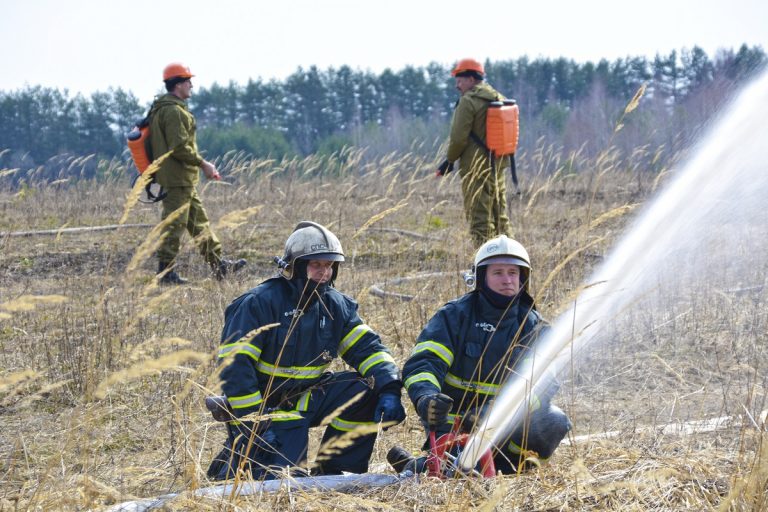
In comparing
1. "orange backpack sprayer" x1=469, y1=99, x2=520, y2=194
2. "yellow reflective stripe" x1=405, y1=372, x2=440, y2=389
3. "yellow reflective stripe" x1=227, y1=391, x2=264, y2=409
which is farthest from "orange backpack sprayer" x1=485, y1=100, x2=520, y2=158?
"yellow reflective stripe" x1=227, y1=391, x2=264, y2=409

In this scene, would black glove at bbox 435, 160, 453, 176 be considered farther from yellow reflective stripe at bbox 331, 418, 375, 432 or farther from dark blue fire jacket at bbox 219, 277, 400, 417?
yellow reflective stripe at bbox 331, 418, 375, 432

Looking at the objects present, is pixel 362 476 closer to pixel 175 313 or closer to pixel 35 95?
pixel 175 313

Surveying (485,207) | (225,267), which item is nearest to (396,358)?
(485,207)

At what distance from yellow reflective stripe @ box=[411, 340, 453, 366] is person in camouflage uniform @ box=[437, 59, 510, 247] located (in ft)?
12.6

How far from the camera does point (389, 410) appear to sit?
3.83 metres

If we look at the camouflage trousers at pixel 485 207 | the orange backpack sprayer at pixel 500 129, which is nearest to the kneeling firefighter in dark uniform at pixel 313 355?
the camouflage trousers at pixel 485 207

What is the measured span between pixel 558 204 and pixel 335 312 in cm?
969

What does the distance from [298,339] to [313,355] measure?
0.40ft

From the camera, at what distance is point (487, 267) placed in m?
3.99

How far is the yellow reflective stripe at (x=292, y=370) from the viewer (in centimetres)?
399

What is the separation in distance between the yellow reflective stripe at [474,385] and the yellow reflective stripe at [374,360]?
1.02 ft

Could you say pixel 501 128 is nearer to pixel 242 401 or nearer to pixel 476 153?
pixel 476 153

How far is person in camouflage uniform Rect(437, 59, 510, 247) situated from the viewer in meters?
7.75

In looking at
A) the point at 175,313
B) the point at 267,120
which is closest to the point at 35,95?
the point at 267,120
